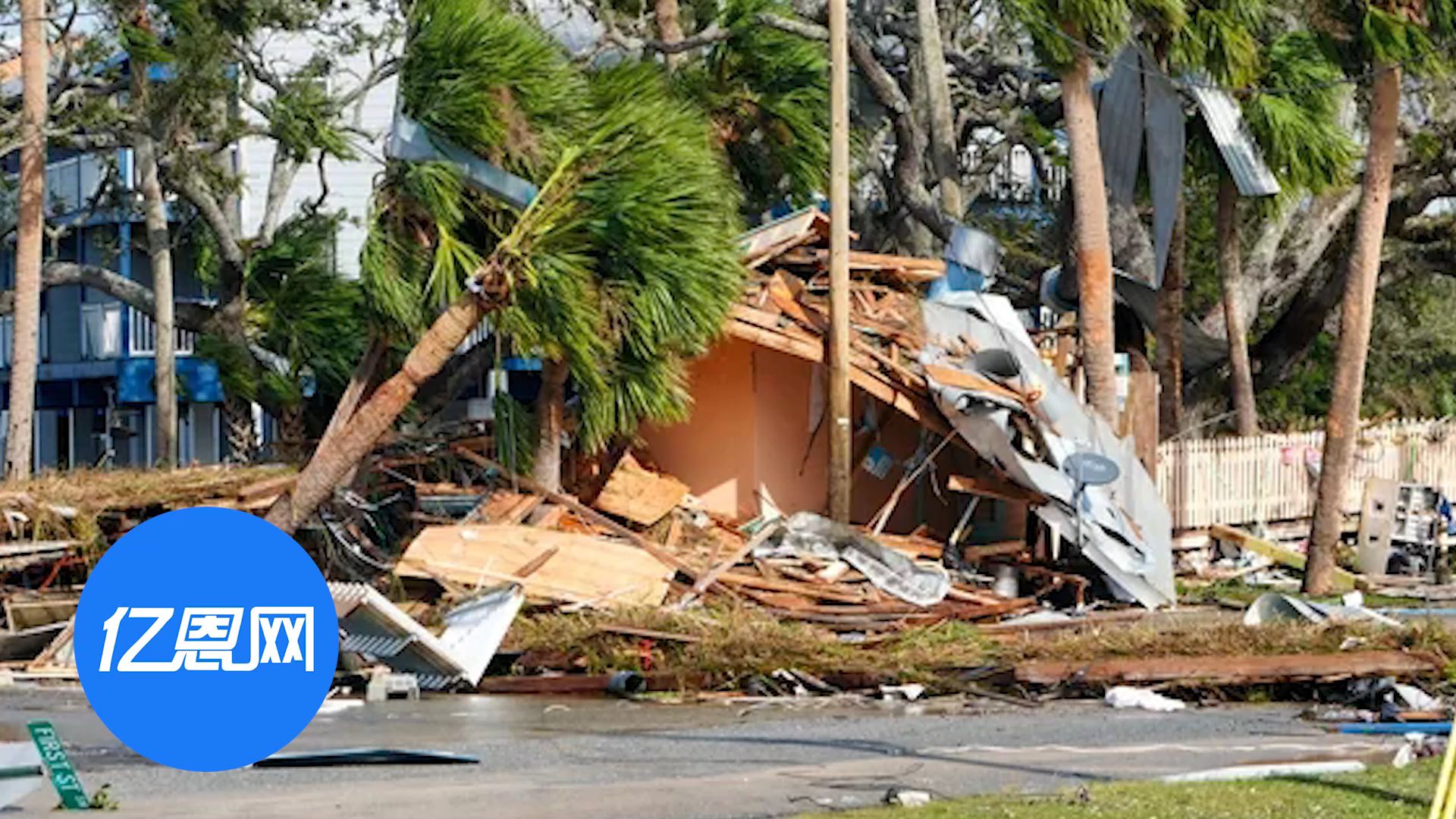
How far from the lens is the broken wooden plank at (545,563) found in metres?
19.4

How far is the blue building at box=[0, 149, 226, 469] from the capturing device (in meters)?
46.6

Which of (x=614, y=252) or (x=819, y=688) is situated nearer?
(x=819, y=688)

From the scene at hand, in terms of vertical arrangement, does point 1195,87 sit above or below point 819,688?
above

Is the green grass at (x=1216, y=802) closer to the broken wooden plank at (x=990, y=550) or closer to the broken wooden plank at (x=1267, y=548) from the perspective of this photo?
the broken wooden plank at (x=990, y=550)

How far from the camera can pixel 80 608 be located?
6.38 m

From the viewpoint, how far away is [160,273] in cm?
3086

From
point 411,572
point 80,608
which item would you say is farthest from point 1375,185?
point 80,608

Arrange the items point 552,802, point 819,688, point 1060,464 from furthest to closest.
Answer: point 1060,464, point 819,688, point 552,802

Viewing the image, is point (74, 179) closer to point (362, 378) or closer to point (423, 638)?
point (362, 378)

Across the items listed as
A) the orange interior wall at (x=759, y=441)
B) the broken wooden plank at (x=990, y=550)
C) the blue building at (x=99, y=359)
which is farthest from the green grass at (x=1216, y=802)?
the blue building at (x=99, y=359)

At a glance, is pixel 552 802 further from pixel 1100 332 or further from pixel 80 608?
pixel 1100 332

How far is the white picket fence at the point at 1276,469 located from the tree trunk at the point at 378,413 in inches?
359

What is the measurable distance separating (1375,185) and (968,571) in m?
5.03

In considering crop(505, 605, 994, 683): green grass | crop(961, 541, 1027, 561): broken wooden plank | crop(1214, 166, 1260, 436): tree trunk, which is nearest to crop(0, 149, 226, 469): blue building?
crop(1214, 166, 1260, 436): tree trunk
